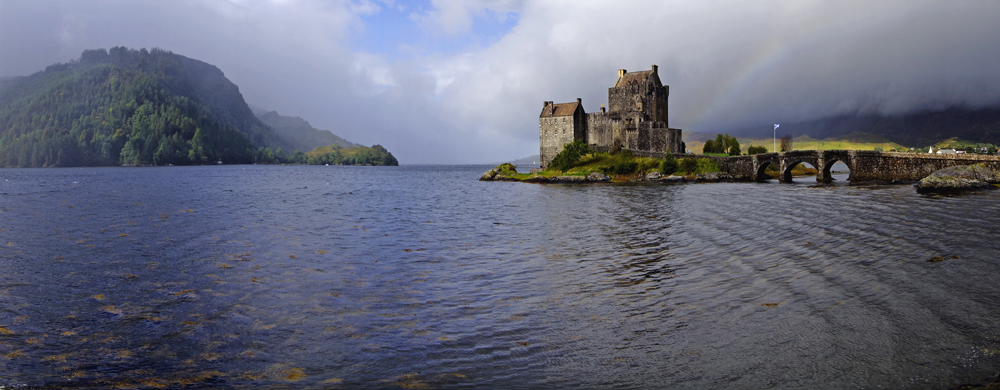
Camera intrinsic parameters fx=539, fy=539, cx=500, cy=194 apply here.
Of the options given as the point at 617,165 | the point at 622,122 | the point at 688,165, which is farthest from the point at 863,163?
the point at 622,122

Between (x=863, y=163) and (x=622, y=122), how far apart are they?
45291 millimetres

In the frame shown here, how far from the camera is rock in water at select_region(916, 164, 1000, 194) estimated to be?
57.0 m

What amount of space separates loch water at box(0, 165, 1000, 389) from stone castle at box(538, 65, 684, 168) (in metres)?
81.4

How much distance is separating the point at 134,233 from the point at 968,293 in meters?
39.3

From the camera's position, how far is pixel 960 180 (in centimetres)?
5850

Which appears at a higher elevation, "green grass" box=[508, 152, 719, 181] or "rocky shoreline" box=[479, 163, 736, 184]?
"green grass" box=[508, 152, 719, 181]

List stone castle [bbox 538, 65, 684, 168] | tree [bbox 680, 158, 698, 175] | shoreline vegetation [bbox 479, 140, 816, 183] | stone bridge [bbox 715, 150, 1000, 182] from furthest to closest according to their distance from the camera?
1. stone castle [bbox 538, 65, 684, 168]
2. tree [bbox 680, 158, 698, 175]
3. shoreline vegetation [bbox 479, 140, 816, 183]
4. stone bridge [bbox 715, 150, 1000, 182]

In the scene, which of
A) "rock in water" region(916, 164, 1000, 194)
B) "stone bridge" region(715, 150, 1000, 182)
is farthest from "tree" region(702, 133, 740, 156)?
"rock in water" region(916, 164, 1000, 194)

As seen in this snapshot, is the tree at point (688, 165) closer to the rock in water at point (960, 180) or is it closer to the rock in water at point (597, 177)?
the rock in water at point (597, 177)

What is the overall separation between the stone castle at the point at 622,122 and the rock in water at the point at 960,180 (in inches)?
1964

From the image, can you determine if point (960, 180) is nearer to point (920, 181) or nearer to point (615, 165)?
point (920, 181)

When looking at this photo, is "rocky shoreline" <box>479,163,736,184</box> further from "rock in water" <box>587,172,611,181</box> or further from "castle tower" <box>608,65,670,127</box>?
"castle tower" <box>608,65,670,127</box>

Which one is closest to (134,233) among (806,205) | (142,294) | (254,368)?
(142,294)

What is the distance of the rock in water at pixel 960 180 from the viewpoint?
5697cm
